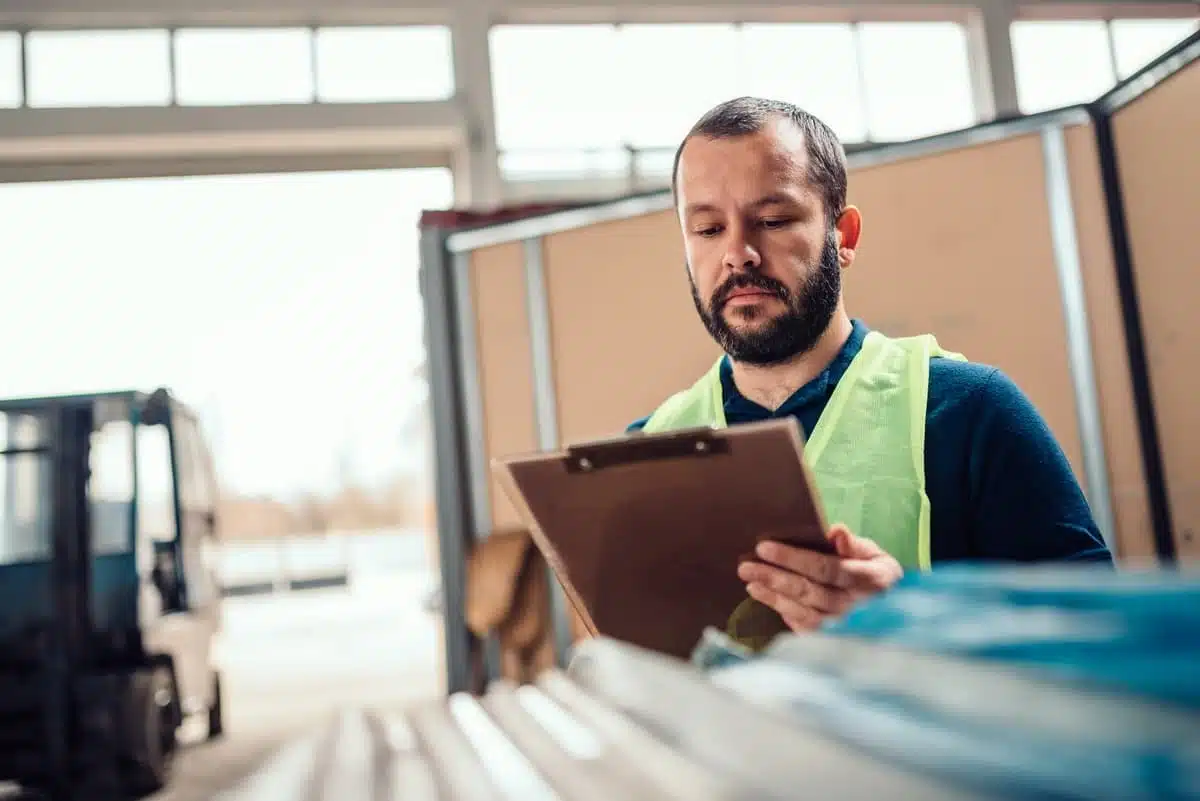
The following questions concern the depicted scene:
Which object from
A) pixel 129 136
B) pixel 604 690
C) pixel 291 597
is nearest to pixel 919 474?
pixel 604 690

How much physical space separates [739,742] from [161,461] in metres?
4.58

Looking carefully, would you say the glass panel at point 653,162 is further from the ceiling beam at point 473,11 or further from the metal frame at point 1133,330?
the metal frame at point 1133,330

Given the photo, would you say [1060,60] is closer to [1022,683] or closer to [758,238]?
[758,238]

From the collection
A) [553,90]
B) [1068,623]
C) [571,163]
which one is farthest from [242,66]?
[1068,623]

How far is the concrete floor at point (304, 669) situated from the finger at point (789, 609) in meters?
1.57

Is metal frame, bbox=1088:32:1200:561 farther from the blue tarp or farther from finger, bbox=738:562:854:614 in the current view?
the blue tarp

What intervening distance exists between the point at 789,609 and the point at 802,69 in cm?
473

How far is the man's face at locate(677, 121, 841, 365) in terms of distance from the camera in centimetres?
117

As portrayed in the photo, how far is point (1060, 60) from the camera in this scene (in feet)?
17.3

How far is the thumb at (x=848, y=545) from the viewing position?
0.88 meters

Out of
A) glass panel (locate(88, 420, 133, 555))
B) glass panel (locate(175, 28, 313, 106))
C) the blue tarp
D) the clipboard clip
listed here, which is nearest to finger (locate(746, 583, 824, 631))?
the clipboard clip

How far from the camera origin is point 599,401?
3.24 m

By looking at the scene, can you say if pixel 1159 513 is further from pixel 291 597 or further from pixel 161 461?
pixel 291 597

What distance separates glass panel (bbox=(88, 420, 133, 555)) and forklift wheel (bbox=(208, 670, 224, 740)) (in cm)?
94
